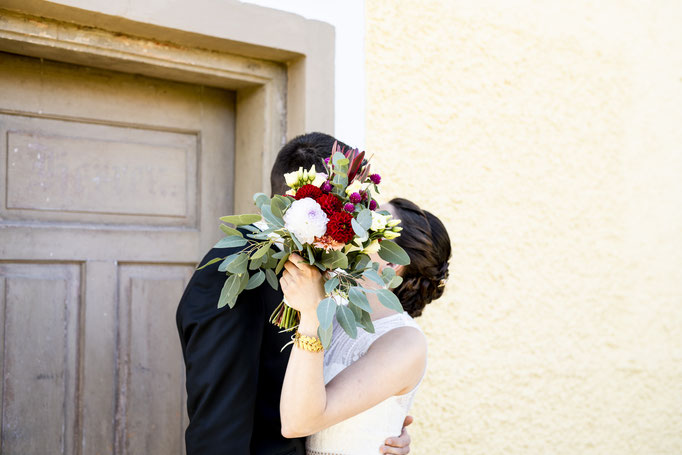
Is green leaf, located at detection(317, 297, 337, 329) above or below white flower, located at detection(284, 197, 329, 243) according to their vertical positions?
below

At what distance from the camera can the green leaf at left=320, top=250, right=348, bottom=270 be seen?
1582 mm

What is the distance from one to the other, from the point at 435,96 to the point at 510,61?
0.55 meters

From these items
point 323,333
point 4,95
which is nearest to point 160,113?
point 4,95

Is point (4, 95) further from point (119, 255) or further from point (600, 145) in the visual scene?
point (600, 145)

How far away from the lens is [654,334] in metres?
4.00

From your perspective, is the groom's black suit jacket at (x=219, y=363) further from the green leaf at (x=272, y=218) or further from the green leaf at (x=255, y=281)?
the green leaf at (x=272, y=218)

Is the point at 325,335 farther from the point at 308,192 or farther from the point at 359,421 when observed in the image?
the point at 359,421

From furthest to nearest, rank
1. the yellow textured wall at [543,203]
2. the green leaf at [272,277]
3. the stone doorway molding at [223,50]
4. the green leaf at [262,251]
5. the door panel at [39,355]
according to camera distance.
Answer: the yellow textured wall at [543,203] → the door panel at [39,355] → the stone doorway molding at [223,50] → the green leaf at [272,277] → the green leaf at [262,251]

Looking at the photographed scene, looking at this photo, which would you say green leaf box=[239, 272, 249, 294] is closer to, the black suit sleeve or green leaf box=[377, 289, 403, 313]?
the black suit sleeve

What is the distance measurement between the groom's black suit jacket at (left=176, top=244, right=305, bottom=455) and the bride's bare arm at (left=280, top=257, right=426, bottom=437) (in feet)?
0.48

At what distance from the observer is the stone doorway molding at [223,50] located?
2430mm

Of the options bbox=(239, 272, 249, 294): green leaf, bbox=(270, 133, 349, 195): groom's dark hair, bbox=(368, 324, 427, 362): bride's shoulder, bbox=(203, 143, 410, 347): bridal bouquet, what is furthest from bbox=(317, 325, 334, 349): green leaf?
bbox=(270, 133, 349, 195): groom's dark hair

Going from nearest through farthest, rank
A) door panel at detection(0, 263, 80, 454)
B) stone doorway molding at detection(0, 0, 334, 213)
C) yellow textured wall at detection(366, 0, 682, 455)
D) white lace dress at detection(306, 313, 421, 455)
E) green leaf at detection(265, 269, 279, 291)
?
1. green leaf at detection(265, 269, 279, 291)
2. white lace dress at detection(306, 313, 421, 455)
3. stone doorway molding at detection(0, 0, 334, 213)
4. door panel at detection(0, 263, 80, 454)
5. yellow textured wall at detection(366, 0, 682, 455)

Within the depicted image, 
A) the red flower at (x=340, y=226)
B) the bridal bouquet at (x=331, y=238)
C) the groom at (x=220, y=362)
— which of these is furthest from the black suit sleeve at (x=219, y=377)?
the red flower at (x=340, y=226)
